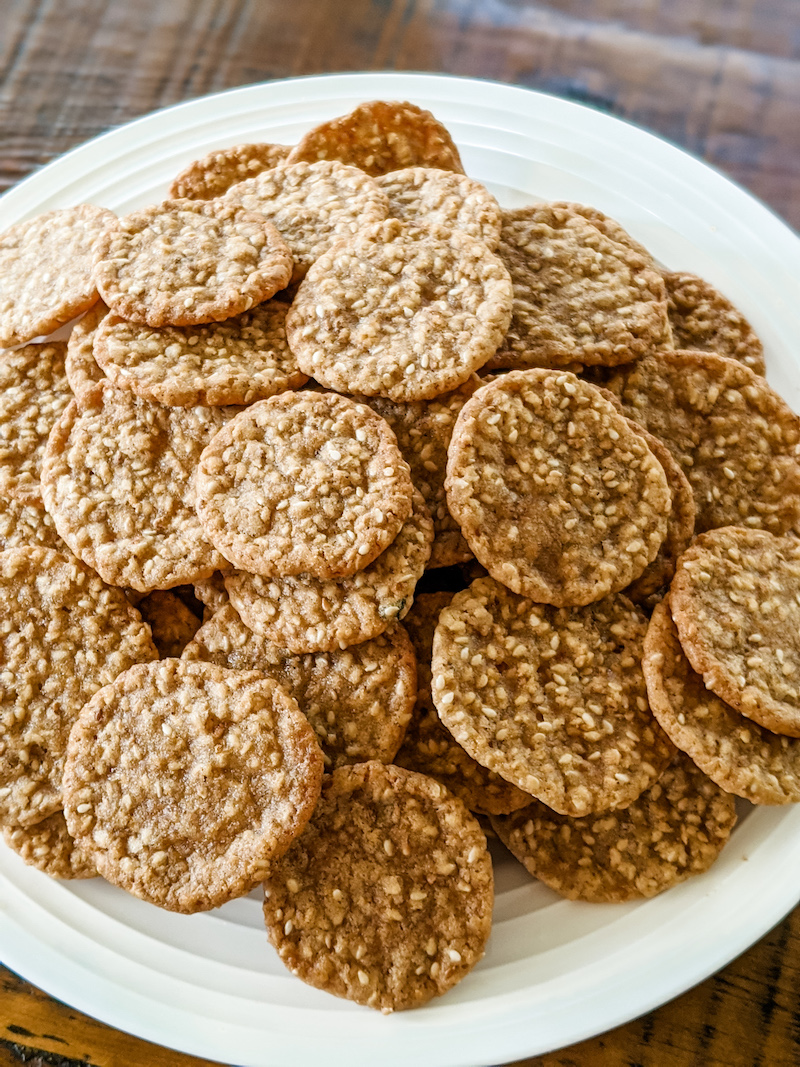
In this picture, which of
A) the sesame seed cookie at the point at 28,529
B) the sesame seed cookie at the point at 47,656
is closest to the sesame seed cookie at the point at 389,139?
the sesame seed cookie at the point at 28,529

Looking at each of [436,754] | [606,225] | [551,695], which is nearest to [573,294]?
[606,225]

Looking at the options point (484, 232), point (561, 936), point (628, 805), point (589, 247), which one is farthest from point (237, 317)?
point (561, 936)

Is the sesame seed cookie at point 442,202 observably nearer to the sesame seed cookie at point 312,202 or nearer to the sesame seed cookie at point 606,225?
the sesame seed cookie at point 312,202

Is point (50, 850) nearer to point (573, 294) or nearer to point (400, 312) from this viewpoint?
point (400, 312)

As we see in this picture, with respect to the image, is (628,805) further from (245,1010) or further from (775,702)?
(245,1010)

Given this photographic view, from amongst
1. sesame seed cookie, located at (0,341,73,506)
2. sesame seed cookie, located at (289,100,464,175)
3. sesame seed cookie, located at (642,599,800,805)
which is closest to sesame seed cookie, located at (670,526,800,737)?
sesame seed cookie, located at (642,599,800,805)

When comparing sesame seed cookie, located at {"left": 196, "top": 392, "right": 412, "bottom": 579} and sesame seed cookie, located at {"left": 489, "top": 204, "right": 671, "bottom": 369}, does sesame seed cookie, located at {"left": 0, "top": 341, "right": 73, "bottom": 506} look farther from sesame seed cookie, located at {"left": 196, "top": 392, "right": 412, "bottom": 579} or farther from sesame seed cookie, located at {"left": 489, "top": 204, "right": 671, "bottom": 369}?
sesame seed cookie, located at {"left": 489, "top": 204, "right": 671, "bottom": 369}
